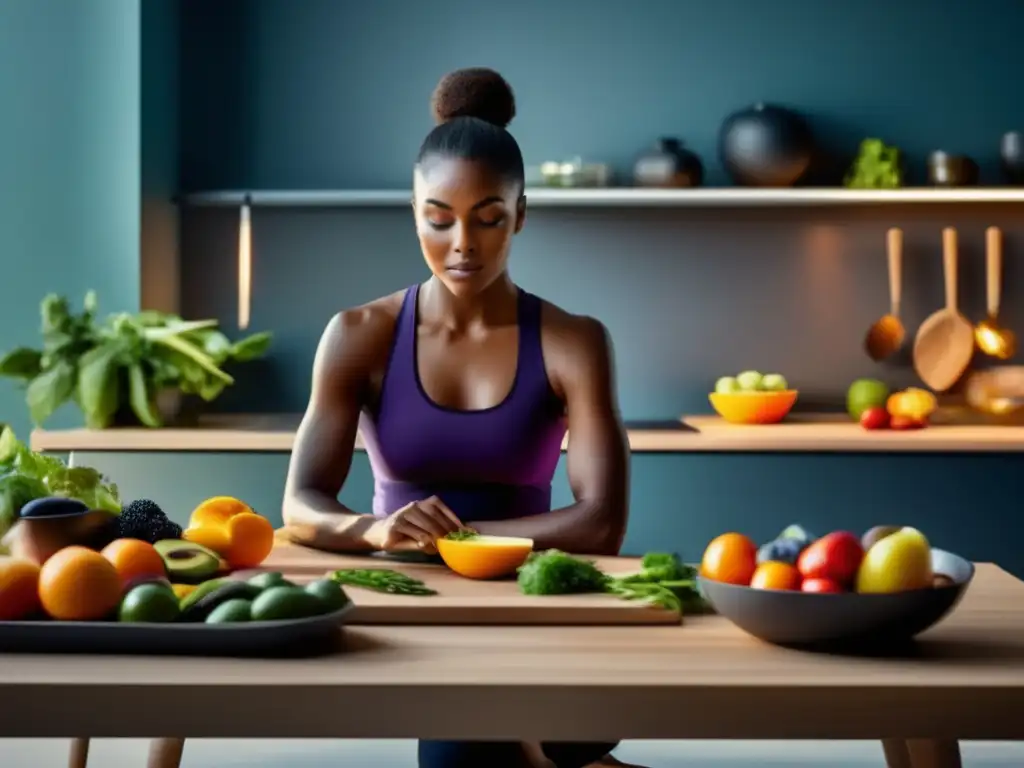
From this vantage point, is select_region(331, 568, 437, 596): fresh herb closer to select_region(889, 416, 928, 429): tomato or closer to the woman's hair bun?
the woman's hair bun

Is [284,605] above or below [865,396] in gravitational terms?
below

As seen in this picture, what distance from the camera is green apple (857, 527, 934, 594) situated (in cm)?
135

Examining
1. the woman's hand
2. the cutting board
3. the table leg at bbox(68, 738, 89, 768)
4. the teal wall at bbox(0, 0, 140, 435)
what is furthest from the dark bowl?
the teal wall at bbox(0, 0, 140, 435)

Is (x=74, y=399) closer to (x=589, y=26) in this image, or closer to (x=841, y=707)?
(x=589, y=26)

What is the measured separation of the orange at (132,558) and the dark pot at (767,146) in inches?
113

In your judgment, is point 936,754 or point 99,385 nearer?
point 936,754

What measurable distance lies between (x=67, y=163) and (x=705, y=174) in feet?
6.12

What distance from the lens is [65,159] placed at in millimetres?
3969

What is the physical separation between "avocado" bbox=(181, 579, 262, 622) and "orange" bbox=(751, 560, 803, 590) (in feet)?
1.62

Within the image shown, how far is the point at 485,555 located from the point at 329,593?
1.07 ft

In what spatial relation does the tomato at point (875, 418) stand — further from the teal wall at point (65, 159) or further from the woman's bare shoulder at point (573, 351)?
the teal wall at point (65, 159)

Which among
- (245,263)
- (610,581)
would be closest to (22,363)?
(245,263)

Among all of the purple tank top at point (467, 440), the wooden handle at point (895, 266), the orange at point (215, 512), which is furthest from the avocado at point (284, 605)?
the wooden handle at point (895, 266)

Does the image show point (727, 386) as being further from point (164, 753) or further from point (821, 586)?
point (821, 586)
